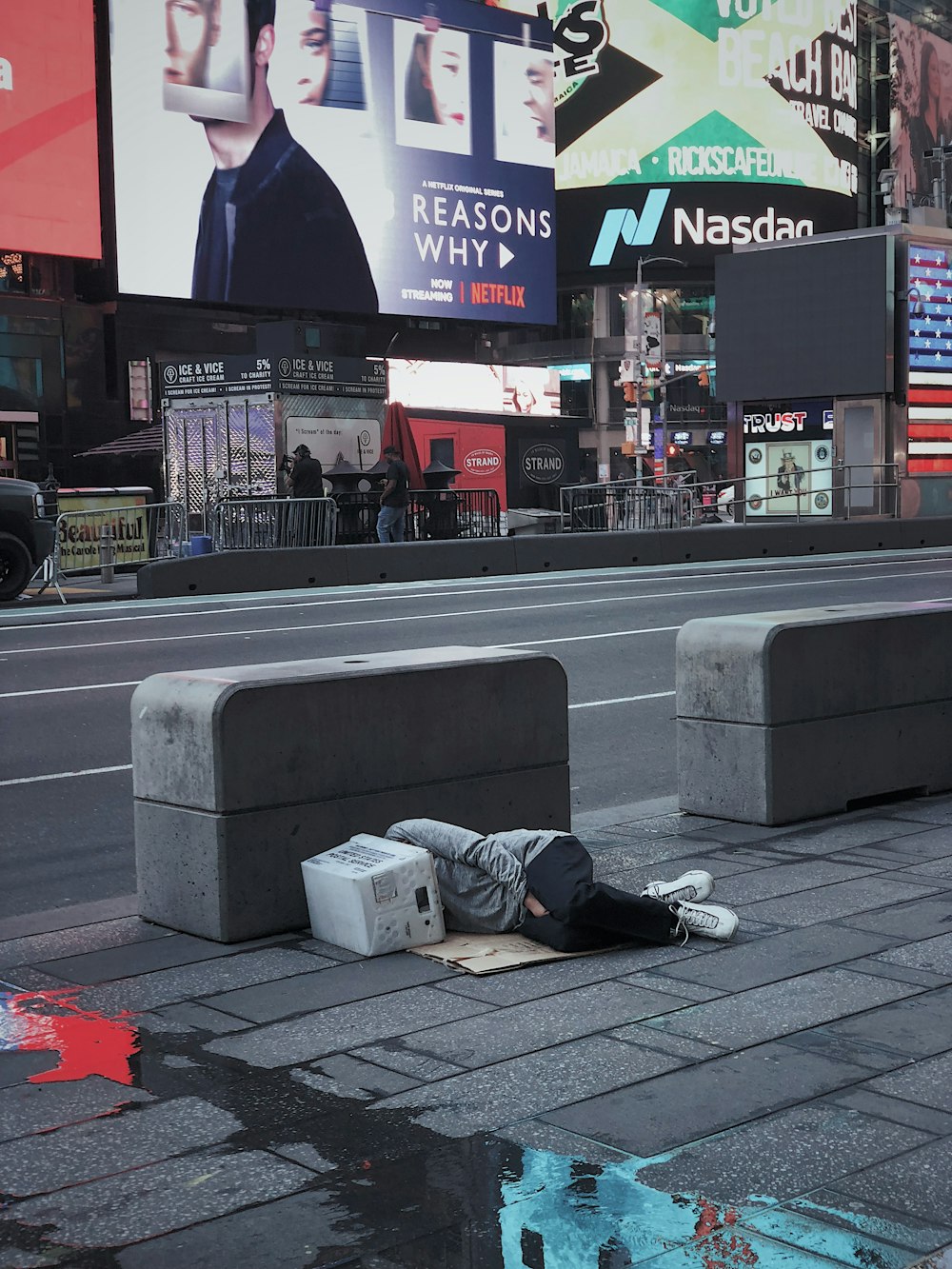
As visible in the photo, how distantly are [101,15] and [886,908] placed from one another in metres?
48.5

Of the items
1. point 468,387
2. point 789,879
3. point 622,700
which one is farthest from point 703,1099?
point 468,387

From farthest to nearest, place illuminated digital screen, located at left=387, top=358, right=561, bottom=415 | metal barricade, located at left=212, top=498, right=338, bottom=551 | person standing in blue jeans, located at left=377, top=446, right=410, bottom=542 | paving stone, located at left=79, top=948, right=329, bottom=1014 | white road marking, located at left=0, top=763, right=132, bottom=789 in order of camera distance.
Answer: illuminated digital screen, located at left=387, top=358, right=561, bottom=415 → person standing in blue jeans, located at left=377, top=446, right=410, bottom=542 → metal barricade, located at left=212, top=498, right=338, bottom=551 → white road marking, located at left=0, top=763, right=132, bottom=789 → paving stone, located at left=79, top=948, right=329, bottom=1014

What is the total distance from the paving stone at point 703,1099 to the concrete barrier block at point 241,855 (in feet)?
6.23

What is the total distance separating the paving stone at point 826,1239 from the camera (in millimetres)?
3240

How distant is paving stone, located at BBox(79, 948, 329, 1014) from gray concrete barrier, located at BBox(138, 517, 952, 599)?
58.7ft

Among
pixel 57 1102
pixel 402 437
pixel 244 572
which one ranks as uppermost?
pixel 402 437

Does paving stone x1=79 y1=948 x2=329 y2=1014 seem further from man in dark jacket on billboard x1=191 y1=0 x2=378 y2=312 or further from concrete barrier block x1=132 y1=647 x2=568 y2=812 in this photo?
man in dark jacket on billboard x1=191 y1=0 x2=378 y2=312

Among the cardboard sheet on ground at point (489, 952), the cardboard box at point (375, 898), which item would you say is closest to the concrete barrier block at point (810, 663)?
the cardboard sheet on ground at point (489, 952)

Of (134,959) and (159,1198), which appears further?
(134,959)

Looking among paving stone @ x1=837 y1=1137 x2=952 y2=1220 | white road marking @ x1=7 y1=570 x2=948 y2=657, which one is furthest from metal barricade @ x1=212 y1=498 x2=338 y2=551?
paving stone @ x1=837 y1=1137 x2=952 y2=1220

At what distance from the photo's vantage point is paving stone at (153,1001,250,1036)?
15.6 ft

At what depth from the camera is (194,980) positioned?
5.24m

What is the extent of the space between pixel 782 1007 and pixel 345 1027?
50.7 inches

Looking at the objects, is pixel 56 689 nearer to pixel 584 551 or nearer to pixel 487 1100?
pixel 487 1100
